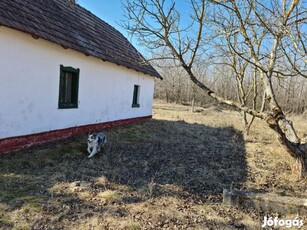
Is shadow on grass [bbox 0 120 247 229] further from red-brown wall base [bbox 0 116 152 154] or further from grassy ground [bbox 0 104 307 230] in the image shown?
red-brown wall base [bbox 0 116 152 154]

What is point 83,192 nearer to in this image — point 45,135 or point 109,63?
point 45,135

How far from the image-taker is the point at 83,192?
442 cm

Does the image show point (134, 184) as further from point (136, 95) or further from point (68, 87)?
point (136, 95)

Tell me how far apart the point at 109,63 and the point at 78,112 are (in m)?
2.65

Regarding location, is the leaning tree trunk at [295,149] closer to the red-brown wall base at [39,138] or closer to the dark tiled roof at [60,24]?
the dark tiled roof at [60,24]

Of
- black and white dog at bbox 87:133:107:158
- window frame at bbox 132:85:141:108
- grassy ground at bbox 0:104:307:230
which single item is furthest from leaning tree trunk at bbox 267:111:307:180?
window frame at bbox 132:85:141:108

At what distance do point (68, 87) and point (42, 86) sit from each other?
4.45 feet

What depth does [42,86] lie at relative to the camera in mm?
7020

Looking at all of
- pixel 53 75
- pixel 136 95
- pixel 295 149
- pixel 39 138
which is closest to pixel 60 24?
pixel 53 75

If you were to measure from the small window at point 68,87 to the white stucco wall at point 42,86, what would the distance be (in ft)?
0.58

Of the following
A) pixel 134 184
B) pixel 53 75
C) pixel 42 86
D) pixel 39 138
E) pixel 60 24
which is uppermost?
pixel 60 24

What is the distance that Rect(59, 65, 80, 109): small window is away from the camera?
25.9ft

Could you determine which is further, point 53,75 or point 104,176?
point 53,75

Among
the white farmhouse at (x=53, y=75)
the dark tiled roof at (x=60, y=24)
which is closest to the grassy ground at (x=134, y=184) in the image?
the white farmhouse at (x=53, y=75)
